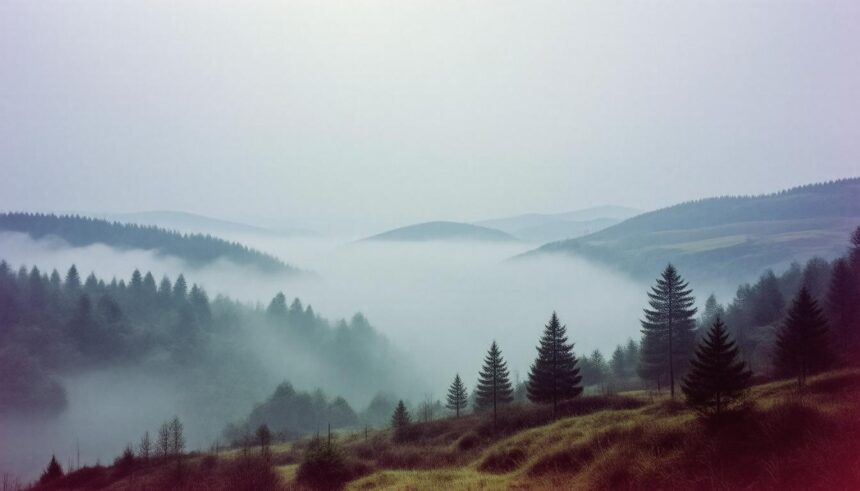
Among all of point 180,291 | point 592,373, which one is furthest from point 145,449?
point 180,291

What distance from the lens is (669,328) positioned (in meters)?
42.7

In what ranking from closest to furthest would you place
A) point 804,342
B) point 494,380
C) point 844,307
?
1. point 804,342
2. point 844,307
3. point 494,380

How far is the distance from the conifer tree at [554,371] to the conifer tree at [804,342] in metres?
16.6

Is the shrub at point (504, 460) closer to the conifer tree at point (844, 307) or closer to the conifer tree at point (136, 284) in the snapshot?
the conifer tree at point (844, 307)

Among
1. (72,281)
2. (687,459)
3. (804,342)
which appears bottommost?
(72,281)

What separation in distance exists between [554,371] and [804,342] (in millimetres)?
19394

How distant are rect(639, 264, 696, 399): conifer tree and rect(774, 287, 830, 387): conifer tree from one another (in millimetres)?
7719

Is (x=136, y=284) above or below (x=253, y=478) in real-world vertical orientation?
below

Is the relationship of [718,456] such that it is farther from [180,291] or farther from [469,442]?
[180,291]

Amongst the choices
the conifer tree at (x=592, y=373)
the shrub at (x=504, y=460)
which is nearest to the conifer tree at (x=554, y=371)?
the shrub at (x=504, y=460)

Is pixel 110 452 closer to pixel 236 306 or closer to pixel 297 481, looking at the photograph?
pixel 236 306

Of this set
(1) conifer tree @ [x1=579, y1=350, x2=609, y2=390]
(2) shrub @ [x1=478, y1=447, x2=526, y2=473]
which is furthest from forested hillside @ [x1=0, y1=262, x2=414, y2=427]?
(2) shrub @ [x1=478, y1=447, x2=526, y2=473]

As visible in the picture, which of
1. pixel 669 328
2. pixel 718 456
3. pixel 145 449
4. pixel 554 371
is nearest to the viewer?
pixel 718 456

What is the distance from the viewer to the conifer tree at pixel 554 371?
4588 cm
